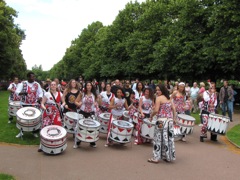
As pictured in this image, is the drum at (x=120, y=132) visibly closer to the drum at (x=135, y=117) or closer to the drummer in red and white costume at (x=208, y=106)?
A: the drum at (x=135, y=117)

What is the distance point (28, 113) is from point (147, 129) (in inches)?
151

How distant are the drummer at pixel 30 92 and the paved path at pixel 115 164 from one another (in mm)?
1730

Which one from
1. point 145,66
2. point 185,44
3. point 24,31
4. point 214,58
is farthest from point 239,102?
point 24,31

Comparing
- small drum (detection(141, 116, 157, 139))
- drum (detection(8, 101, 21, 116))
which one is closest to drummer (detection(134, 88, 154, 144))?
small drum (detection(141, 116, 157, 139))

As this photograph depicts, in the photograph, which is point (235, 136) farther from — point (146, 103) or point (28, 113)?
point (28, 113)

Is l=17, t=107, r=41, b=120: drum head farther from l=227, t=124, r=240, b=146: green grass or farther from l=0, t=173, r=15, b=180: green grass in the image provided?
l=227, t=124, r=240, b=146: green grass

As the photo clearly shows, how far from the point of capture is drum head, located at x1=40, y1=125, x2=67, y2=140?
25.5 feet

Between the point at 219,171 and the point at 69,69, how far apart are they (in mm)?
69920

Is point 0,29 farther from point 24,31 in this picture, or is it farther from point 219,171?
point 219,171

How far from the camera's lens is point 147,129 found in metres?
9.34

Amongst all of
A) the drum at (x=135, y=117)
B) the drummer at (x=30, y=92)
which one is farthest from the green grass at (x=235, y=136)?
the drummer at (x=30, y=92)

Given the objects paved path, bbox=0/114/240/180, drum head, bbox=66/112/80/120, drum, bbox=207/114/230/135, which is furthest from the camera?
drum, bbox=207/114/230/135

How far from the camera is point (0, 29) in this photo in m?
37.4

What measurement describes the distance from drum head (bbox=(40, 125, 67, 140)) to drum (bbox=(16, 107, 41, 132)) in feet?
4.03
